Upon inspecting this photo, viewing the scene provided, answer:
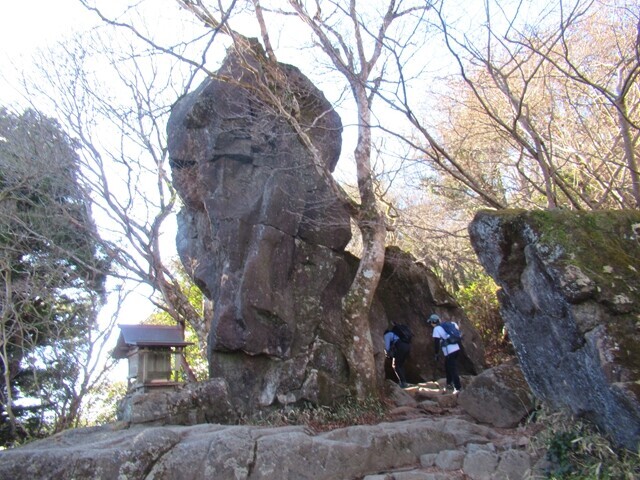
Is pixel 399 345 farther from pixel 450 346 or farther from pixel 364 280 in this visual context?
pixel 364 280

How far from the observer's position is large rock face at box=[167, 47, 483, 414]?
1034 cm

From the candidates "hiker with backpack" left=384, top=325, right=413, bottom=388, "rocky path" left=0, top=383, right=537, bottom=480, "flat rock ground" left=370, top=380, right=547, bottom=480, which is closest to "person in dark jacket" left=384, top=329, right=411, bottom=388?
"hiker with backpack" left=384, top=325, right=413, bottom=388

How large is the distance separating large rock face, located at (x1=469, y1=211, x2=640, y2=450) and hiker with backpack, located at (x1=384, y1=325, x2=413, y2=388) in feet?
17.3

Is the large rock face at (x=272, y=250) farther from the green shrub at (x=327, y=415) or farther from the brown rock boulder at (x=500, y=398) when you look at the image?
the brown rock boulder at (x=500, y=398)

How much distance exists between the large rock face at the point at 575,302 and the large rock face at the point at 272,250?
4.58 m

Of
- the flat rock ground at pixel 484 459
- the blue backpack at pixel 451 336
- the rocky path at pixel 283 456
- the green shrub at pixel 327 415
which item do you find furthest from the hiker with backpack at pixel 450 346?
the rocky path at pixel 283 456

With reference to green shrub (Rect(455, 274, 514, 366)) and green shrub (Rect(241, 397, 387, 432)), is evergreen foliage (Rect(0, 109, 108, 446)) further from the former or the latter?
green shrub (Rect(455, 274, 514, 366))

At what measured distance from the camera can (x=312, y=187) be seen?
12109 mm

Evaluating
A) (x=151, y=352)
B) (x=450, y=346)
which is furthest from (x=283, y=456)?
(x=450, y=346)

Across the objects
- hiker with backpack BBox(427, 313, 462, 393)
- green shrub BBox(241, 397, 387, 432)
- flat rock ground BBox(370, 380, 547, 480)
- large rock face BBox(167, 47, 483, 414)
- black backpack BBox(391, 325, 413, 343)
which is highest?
large rock face BBox(167, 47, 483, 414)

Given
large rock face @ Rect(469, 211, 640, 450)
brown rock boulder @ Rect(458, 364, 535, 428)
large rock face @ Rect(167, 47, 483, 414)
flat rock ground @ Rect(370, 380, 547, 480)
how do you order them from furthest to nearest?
large rock face @ Rect(167, 47, 483, 414) → brown rock boulder @ Rect(458, 364, 535, 428) → flat rock ground @ Rect(370, 380, 547, 480) → large rock face @ Rect(469, 211, 640, 450)

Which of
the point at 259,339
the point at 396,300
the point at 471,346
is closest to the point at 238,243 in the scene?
the point at 259,339

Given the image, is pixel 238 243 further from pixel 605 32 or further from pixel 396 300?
pixel 605 32

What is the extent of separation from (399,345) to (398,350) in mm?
113
